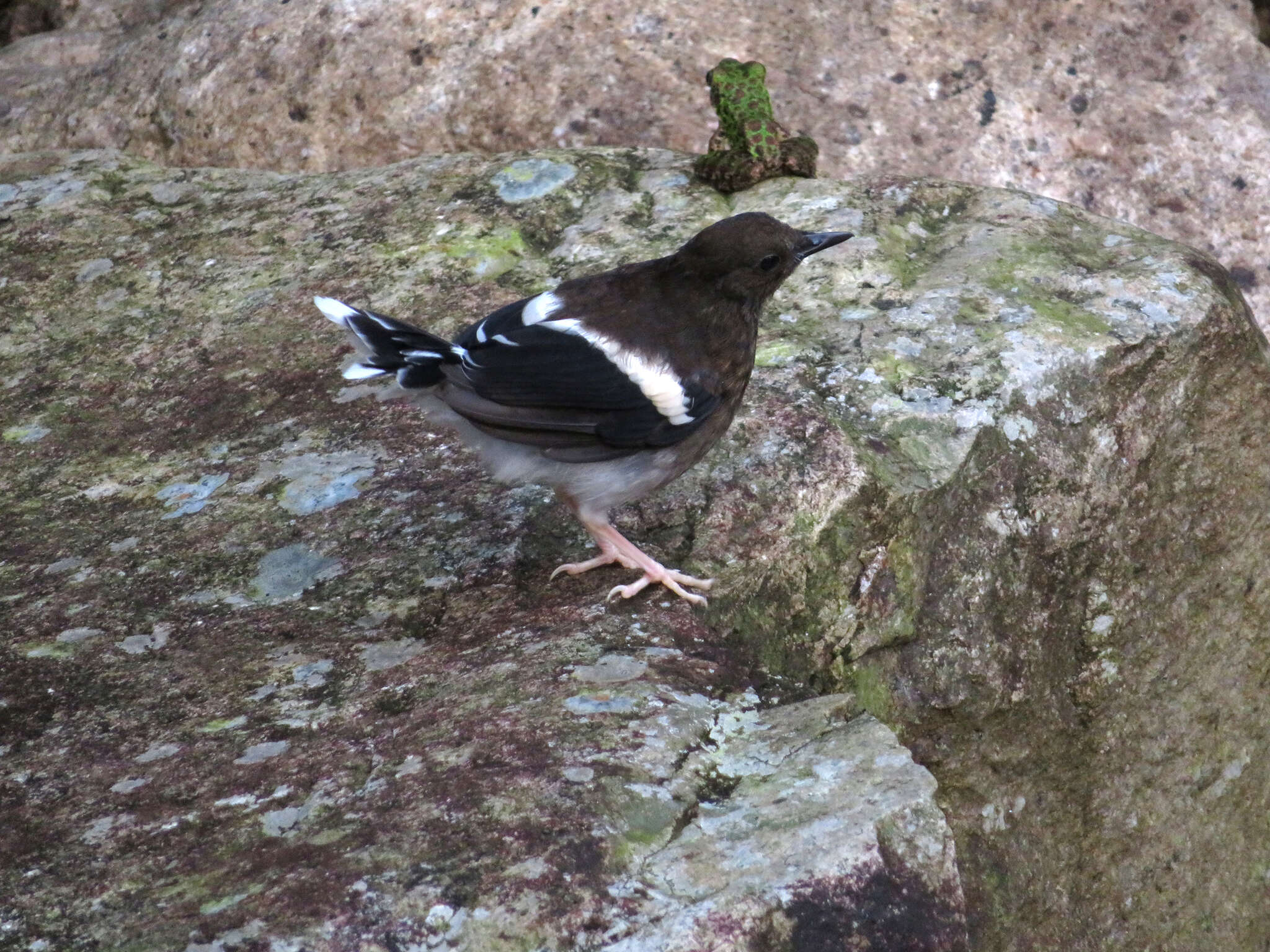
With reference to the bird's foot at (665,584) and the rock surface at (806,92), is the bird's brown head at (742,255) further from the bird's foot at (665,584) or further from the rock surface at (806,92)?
the rock surface at (806,92)

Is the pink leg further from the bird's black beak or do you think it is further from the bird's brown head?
the bird's black beak

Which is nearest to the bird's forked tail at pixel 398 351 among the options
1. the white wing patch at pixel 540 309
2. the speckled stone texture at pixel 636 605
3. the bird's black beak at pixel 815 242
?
the white wing patch at pixel 540 309

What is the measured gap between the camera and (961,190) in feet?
18.2

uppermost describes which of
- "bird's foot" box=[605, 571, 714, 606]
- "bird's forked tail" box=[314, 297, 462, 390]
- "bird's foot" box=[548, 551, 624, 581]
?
"bird's forked tail" box=[314, 297, 462, 390]

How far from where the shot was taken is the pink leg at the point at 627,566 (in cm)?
374

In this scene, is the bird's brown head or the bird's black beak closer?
the bird's brown head

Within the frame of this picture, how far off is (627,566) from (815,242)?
1206 millimetres

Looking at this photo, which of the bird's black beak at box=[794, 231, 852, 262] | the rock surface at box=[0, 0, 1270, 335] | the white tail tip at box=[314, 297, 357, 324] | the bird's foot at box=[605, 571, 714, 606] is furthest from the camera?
the rock surface at box=[0, 0, 1270, 335]

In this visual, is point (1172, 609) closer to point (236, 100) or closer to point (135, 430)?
point (135, 430)

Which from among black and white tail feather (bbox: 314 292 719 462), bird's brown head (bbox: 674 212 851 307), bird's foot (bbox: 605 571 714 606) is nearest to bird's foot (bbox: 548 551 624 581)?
bird's foot (bbox: 605 571 714 606)

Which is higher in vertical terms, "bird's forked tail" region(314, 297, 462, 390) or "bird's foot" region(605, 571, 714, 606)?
"bird's forked tail" region(314, 297, 462, 390)

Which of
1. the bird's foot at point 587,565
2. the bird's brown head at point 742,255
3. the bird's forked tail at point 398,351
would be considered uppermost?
the bird's brown head at point 742,255

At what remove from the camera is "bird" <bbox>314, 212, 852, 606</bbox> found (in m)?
3.81

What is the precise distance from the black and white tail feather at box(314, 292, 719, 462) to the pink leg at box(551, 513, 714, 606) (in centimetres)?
24
